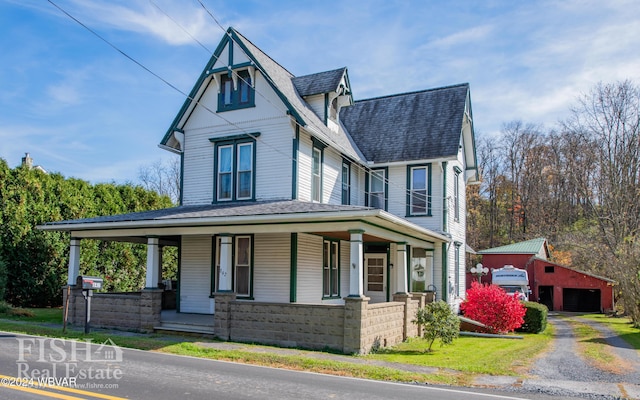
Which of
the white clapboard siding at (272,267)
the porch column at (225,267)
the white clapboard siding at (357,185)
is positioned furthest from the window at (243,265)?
the white clapboard siding at (357,185)

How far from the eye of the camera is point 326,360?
11445 mm

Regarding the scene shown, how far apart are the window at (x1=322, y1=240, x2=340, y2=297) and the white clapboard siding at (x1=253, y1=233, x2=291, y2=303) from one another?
213cm

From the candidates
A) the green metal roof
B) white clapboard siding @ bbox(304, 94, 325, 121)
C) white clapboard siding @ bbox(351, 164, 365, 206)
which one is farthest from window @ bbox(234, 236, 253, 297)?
the green metal roof

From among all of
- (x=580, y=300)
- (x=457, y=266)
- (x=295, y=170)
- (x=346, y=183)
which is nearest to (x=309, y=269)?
(x=295, y=170)

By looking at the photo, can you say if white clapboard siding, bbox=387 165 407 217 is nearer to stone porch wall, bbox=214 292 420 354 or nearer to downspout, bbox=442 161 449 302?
downspout, bbox=442 161 449 302

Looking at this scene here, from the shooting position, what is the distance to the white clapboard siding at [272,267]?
16766mm

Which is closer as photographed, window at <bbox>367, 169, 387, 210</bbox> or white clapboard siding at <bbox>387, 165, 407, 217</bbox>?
white clapboard siding at <bbox>387, 165, 407, 217</bbox>

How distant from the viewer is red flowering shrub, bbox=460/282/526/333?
1923cm

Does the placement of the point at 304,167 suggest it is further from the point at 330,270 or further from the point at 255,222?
the point at 330,270

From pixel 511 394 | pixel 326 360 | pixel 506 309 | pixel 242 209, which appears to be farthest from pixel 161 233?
pixel 506 309

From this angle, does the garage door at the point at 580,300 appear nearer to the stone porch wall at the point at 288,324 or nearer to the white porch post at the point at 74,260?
the stone porch wall at the point at 288,324

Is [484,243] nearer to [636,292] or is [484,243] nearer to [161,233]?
[636,292]

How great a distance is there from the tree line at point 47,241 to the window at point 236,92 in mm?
8506

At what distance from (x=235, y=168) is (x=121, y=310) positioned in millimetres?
6018
